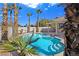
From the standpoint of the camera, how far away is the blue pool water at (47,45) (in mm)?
1847

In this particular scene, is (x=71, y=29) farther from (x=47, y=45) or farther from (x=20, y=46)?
(x=20, y=46)

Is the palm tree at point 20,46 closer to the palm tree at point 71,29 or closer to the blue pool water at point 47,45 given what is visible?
the blue pool water at point 47,45

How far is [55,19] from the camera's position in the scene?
1.84 metres

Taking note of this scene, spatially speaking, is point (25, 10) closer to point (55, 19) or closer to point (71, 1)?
point (55, 19)

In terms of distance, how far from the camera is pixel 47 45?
6.06 ft

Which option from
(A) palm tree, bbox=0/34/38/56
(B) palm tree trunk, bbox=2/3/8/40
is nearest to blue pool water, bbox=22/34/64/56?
(A) palm tree, bbox=0/34/38/56

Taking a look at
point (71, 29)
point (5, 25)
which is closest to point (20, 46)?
point (5, 25)

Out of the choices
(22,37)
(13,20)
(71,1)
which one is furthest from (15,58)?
(71,1)

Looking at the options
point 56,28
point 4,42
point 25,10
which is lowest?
point 4,42

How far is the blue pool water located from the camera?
72.7 inches

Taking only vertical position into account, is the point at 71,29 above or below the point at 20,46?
above

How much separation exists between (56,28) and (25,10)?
0.33 meters

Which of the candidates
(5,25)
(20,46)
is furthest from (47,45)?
(5,25)

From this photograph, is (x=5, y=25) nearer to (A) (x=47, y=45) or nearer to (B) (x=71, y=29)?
(A) (x=47, y=45)
